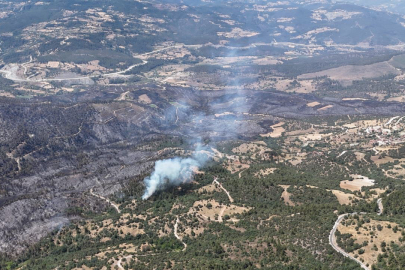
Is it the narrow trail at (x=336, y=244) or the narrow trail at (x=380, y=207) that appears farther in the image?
the narrow trail at (x=380, y=207)

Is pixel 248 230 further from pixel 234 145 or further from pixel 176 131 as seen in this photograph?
pixel 176 131

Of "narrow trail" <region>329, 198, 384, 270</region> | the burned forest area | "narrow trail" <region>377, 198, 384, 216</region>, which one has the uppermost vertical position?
"narrow trail" <region>329, 198, 384, 270</region>

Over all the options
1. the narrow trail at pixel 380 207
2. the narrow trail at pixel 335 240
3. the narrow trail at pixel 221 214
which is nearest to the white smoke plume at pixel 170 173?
the narrow trail at pixel 221 214

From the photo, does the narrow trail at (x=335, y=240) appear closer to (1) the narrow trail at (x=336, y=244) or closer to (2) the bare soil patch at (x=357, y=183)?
(1) the narrow trail at (x=336, y=244)

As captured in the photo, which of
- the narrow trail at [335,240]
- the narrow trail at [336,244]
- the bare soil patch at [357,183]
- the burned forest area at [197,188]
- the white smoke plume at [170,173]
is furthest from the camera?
the white smoke plume at [170,173]

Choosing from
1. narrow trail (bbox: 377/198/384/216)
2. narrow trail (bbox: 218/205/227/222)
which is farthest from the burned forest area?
narrow trail (bbox: 377/198/384/216)

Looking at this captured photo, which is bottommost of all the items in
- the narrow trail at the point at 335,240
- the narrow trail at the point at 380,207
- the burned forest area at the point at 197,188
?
the burned forest area at the point at 197,188

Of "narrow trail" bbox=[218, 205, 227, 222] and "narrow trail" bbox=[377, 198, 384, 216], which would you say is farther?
"narrow trail" bbox=[218, 205, 227, 222]

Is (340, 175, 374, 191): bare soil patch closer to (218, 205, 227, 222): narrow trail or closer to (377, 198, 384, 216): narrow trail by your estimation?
(377, 198, 384, 216): narrow trail
